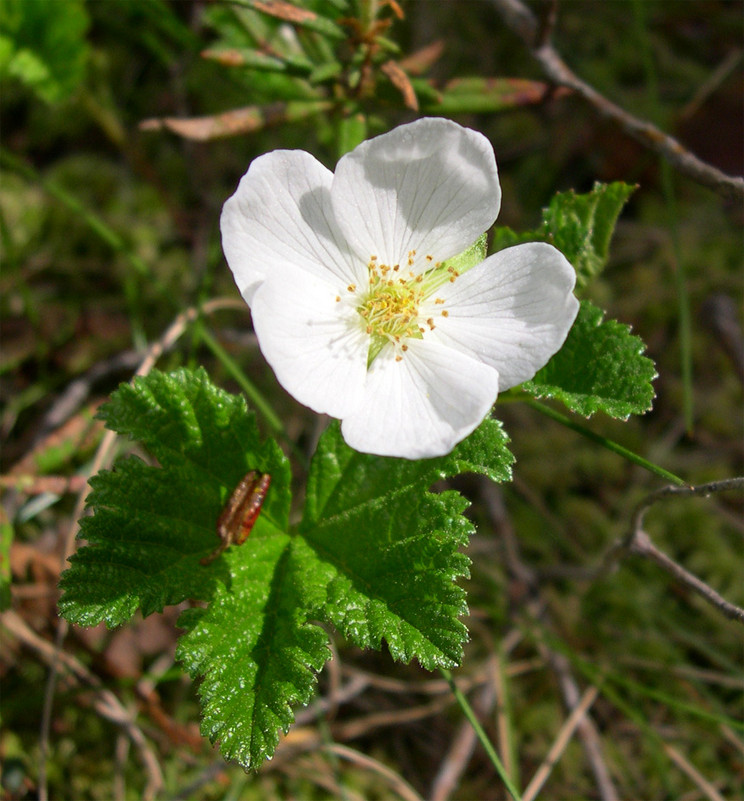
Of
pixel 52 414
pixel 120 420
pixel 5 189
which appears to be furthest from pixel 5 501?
pixel 5 189

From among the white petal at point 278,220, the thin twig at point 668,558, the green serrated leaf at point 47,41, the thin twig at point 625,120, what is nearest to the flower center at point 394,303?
the white petal at point 278,220

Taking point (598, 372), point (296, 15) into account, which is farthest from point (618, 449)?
point (296, 15)

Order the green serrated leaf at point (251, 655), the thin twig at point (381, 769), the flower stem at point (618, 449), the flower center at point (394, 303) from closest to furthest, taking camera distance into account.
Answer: the green serrated leaf at point (251, 655) → the flower stem at point (618, 449) → the flower center at point (394, 303) → the thin twig at point (381, 769)

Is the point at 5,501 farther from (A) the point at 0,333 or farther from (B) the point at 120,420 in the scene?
(B) the point at 120,420

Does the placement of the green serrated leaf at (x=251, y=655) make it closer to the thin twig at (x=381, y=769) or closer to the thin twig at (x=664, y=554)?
the thin twig at (x=381, y=769)

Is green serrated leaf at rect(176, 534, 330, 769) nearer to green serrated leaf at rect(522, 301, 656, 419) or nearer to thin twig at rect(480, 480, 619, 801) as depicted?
green serrated leaf at rect(522, 301, 656, 419)

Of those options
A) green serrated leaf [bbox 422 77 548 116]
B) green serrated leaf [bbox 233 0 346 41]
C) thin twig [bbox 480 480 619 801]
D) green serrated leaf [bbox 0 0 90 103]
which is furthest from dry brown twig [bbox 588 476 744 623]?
green serrated leaf [bbox 0 0 90 103]
